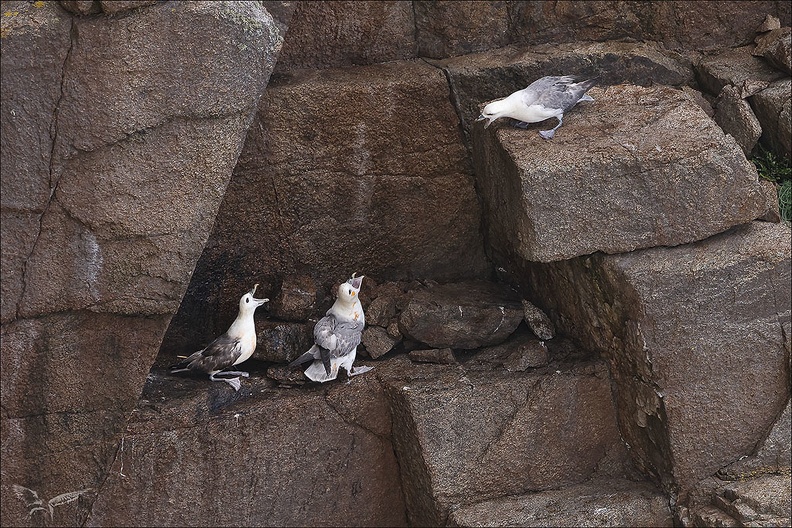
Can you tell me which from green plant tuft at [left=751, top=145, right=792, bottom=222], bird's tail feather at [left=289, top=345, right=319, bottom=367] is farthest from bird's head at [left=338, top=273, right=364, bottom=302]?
green plant tuft at [left=751, top=145, right=792, bottom=222]

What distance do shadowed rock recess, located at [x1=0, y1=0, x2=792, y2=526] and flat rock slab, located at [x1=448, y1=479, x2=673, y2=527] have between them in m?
0.01

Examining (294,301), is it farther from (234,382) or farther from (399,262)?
(399,262)

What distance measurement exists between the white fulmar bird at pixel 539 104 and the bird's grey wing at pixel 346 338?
1247mm

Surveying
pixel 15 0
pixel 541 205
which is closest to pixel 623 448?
pixel 541 205

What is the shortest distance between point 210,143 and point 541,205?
150 cm

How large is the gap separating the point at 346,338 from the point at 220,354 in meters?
0.63

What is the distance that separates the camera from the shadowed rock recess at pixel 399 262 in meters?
4.05

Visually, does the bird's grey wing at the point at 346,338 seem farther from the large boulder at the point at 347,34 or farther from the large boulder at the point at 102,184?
the large boulder at the point at 347,34

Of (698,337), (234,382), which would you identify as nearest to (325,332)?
(234,382)

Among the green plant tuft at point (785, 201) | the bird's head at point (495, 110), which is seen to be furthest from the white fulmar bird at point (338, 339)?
the green plant tuft at point (785, 201)

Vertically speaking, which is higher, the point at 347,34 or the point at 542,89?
the point at 347,34

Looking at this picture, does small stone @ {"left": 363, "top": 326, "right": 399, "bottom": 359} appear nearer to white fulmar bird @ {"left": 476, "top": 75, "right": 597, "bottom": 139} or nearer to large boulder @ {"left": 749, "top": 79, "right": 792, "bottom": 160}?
white fulmar bird @ {"left": 476, "top": 75, "right": 597, "bottom": 139}

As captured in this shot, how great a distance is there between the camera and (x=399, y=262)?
5898mm

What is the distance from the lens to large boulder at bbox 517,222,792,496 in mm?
4551
